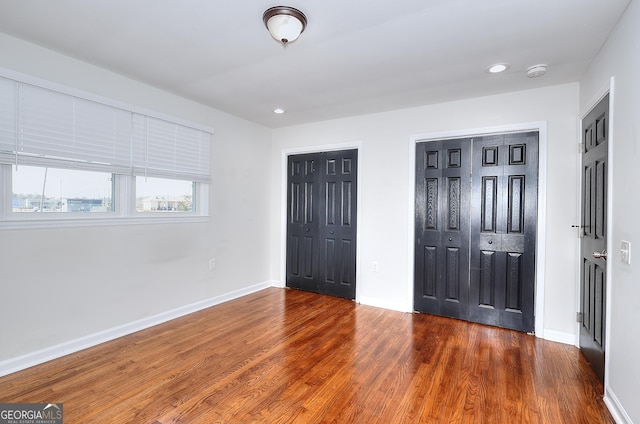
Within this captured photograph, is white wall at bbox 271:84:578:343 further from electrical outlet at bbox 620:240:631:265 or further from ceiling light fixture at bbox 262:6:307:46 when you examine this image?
ceiling light fixture at bbox 262:6:307:46

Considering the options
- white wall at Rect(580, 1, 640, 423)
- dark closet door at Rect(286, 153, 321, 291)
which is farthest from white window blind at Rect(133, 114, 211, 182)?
white wall at Rect(580, 1, 640, 423)

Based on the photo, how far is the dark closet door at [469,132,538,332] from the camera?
306 cm

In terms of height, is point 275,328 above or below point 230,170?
below

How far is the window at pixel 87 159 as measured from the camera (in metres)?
2.32

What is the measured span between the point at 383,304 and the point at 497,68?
2820 mm

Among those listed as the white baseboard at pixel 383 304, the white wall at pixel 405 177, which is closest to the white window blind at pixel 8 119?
the white wall at pixel 405 177

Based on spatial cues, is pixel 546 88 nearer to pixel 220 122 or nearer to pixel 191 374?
pixel 220 122

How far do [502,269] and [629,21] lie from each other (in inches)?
88.1

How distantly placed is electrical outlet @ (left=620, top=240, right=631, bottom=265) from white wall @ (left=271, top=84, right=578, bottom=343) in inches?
47.4

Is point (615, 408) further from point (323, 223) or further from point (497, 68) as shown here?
point (323, 223)

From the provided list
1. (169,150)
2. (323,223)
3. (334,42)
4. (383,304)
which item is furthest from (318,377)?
(169,150)

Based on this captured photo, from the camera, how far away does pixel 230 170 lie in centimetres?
413

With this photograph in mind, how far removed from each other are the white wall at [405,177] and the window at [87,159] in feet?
5.52

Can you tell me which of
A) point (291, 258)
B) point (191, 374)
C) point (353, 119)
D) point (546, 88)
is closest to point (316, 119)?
point (353, 119)
